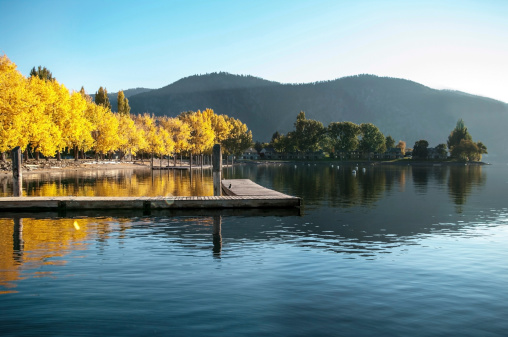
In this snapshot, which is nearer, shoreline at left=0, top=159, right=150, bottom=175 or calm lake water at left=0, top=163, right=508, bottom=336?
calm lake water at left=0, top=163, right=508, bottom=336

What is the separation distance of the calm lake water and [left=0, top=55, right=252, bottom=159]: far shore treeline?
48732mm

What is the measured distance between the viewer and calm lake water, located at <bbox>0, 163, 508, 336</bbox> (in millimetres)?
10234

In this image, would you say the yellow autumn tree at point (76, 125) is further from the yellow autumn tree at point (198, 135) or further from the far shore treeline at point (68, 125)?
the yellow autumn tree at point (198, 135)

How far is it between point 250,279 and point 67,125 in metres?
87.2

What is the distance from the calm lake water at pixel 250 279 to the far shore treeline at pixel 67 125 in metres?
48.7

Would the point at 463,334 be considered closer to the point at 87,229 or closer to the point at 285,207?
the point at 87,229

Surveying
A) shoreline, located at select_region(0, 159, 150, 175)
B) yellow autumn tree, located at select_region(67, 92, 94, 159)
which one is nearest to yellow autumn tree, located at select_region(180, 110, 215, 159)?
shoreline, located at select_region(0, 159, 150, 175)

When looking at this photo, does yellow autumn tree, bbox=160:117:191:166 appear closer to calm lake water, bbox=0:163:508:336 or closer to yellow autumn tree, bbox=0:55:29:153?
yellow autumn tree, bbox=0:55:29:153

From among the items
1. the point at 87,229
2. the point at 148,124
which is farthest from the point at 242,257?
the point at 148,124

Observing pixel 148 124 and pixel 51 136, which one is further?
pixel 148 124

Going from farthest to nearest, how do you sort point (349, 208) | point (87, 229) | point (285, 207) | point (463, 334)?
1. point (349, 208)
2. point (285, 207)
3. point (87, 229)
4. point (463, 334)

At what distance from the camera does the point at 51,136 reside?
Result: 79.4 m

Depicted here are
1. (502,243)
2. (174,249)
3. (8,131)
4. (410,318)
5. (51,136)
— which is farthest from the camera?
(51,136)

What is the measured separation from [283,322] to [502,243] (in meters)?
15.6
